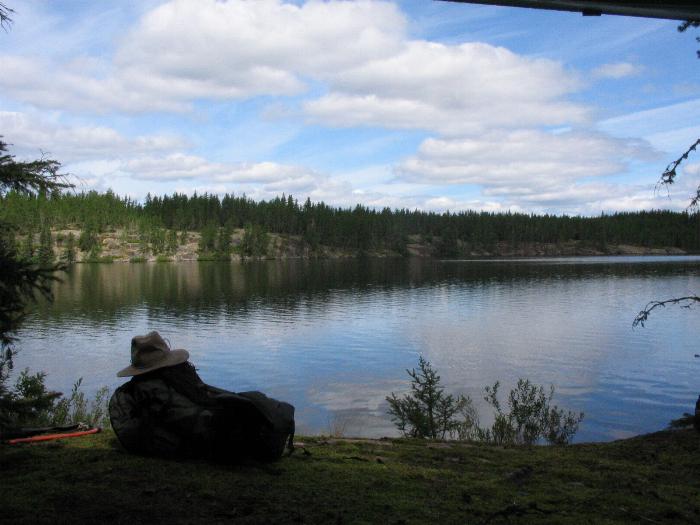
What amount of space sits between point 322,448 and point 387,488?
204 cm

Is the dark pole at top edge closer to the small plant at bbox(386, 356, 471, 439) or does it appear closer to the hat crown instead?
the hat crown

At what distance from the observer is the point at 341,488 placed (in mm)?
5871

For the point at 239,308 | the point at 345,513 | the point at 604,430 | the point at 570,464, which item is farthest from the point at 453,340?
the point at 345,513

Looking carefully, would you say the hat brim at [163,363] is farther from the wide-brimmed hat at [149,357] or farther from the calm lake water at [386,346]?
the calm lake water at [386,346]

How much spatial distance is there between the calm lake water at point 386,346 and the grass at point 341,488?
9378 millimetres

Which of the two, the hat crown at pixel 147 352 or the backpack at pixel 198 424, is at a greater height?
the hat crown at pixel 147 352

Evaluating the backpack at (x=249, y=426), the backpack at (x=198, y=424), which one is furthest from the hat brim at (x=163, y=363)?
the backpack at (x=249, y=426)

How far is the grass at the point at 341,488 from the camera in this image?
5.06m

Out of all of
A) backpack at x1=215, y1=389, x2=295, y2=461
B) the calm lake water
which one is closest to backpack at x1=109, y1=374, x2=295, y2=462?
backpack at x1=215, y1=389, x2=295, y2=461

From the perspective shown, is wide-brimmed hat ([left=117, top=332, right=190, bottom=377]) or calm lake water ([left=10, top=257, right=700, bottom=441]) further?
calm lake water ([left=10, top=257, right=700, bottom=441])

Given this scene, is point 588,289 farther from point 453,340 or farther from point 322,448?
point 322,448

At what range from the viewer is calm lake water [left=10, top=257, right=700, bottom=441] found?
67.1 ft

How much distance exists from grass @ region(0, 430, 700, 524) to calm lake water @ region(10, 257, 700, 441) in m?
9.38

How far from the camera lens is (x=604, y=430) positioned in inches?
655
